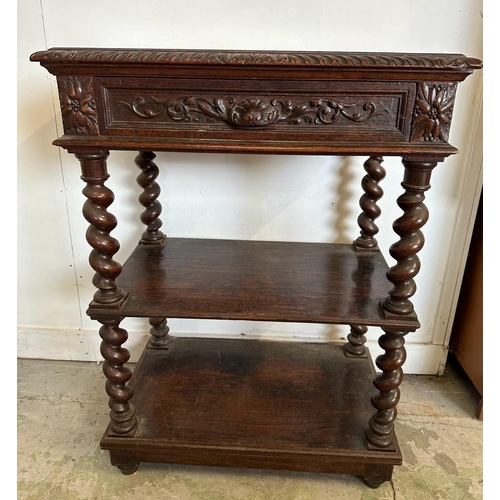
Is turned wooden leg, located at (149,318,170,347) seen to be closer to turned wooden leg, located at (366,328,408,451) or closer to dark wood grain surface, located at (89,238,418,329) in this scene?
dark wood grain surface, located at (89,238,418,329)

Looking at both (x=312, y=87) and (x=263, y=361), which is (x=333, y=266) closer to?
(x=263, y=361)

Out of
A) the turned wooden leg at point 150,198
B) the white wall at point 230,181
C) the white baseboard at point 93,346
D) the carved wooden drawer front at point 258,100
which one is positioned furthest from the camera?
the white baseboard at point 93,346

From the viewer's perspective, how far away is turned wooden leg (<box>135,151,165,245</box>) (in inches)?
68.3

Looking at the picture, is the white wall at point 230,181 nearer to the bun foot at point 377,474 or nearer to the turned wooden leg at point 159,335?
the turned wooden leg at point 159,335

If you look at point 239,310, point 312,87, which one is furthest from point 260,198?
point 312,87

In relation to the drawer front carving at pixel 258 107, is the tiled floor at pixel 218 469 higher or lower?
lower

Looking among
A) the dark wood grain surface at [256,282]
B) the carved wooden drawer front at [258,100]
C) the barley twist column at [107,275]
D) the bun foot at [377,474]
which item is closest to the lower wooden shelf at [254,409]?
the bun foot at [377,474]

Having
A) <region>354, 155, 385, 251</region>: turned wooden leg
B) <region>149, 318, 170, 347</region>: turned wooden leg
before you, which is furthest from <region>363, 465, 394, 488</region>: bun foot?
<region>149, 318, 170, 347</region>: turned wooden leg

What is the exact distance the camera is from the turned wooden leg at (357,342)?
6.13 ft

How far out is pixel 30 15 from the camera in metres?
1.66

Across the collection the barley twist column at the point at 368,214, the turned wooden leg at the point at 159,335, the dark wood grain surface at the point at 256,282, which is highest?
the barley twist column at the point at 368,214

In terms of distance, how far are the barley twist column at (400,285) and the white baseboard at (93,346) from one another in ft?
1.91

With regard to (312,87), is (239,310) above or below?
below

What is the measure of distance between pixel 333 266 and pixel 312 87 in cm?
71
